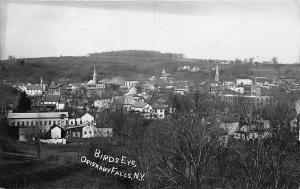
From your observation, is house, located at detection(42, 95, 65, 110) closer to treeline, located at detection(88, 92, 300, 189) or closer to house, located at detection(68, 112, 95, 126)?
house, located at detection(68, 112, 95, 126)

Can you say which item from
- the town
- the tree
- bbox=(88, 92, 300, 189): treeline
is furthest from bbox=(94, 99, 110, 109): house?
the tree

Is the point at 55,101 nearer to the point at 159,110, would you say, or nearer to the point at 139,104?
the point at 139,104

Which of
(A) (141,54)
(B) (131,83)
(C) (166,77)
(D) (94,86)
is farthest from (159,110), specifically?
(A) (141,54)

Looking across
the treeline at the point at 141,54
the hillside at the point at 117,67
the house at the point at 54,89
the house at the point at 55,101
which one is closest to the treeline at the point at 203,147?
the hillside at the point at 117,67

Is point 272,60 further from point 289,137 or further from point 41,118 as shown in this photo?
point 41,118

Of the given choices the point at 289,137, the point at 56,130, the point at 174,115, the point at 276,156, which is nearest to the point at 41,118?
the point at 56,130

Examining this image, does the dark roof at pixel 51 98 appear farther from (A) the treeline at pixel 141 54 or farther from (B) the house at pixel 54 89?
(A) the treeline at pixel 141 54
